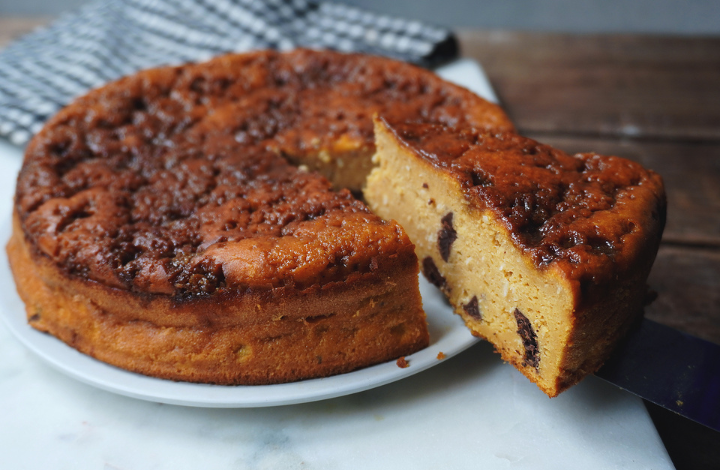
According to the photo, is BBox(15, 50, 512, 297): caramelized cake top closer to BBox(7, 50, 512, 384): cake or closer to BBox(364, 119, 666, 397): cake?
BBox(7, 50, 512, 384): cake

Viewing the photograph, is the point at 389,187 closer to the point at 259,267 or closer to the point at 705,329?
the point at 259,267

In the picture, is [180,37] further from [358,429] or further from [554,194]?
[358,429]

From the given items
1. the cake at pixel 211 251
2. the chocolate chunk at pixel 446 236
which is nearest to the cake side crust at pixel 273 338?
the cake at pixel 211 251

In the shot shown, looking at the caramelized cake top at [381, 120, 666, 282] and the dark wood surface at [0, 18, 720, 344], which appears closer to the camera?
the caramelized cake top at [381, 120, 666, 282]

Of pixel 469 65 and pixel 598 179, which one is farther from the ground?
pixel 598 179

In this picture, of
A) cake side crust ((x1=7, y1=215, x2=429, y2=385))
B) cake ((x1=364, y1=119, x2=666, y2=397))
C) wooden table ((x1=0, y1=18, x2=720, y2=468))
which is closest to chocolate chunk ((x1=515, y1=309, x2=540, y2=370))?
cake ((x1=364, y1=119, x2=666, y2=397))

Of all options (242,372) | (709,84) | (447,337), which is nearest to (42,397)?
(242,372)
